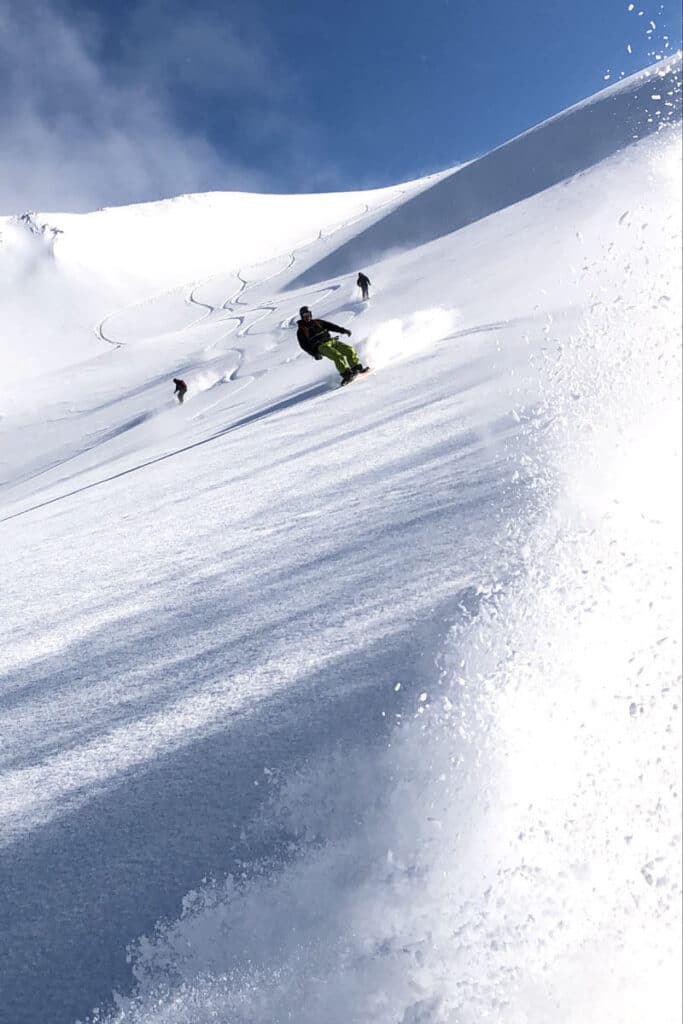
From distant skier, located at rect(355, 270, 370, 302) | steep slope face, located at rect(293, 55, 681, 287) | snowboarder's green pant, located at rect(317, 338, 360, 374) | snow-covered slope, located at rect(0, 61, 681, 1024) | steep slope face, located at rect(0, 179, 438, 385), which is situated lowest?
snow-covered slope, located at rect(0, 61, 681, 1024)

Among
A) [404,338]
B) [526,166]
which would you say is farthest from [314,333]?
[526,166]

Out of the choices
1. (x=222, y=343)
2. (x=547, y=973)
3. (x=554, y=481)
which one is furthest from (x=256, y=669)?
(x=222, y=343)

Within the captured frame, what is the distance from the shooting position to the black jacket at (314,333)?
32.3 ft

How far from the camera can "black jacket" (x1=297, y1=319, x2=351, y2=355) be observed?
986 centimetres

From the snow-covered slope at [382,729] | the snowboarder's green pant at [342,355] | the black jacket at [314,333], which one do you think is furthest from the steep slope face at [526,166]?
the snow-covered slope at [382,729]

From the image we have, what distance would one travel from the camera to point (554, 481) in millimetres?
2906

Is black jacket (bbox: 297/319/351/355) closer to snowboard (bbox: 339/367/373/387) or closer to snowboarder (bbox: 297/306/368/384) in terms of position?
snowboarder (bbox: 297/306/368/384)

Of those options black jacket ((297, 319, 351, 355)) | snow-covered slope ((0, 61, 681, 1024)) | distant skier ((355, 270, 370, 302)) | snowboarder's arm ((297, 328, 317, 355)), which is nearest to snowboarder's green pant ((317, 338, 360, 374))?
black jacket ((297, 319, 351, 355))

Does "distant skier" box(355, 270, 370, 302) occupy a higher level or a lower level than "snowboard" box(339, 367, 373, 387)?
higher

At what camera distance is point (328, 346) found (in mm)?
9750

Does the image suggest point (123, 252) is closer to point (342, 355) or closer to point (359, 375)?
point (342, 355)

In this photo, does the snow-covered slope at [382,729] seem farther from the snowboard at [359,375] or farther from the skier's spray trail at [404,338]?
the skier's spray trail at [404,338]

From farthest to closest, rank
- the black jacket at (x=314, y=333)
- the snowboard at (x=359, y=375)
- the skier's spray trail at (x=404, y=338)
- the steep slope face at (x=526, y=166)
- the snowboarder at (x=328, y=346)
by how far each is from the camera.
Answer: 1. the steep slope face at (x=526, y=166)
2. the skier's spray trail at (x=404, y=338)
3. the black jacket at (x=314, y=333)
4. the snowboarder at (x=328, y=346)
5. the snowboard at (x=359, y=375)

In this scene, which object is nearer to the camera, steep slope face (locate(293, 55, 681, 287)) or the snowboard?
the snowboard
